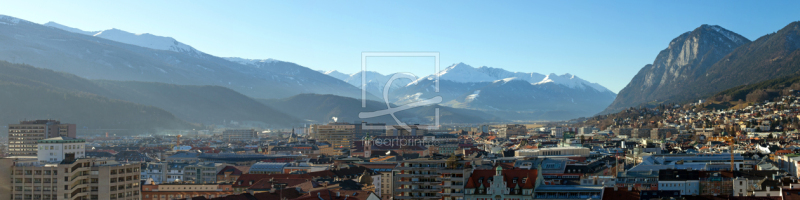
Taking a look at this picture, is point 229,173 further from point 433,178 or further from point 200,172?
point 433,178

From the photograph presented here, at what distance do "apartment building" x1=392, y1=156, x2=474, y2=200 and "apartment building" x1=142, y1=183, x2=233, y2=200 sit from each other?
16202 mm

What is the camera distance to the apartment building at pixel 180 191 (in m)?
65.6

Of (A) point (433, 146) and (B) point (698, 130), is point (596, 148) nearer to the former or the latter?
(A) point (433, 146)

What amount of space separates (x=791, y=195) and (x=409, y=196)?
2212 centimetres

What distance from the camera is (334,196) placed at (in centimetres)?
5612

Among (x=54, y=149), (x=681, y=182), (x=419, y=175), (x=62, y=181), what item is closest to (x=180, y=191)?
(x=54, y=149)

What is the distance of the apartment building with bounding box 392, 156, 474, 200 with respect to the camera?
173ft

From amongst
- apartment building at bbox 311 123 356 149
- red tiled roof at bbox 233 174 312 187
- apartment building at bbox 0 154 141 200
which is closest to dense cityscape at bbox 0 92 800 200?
apartment building at bbox 0 154 141 200

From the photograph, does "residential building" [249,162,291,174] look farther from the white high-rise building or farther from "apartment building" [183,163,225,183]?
the white high-rise building

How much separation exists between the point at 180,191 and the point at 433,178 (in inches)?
867

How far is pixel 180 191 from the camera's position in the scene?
217ft

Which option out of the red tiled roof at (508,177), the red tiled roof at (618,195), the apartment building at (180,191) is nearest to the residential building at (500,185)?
the red tiled roof at (508,177)

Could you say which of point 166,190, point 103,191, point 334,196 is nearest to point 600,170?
point 334,196

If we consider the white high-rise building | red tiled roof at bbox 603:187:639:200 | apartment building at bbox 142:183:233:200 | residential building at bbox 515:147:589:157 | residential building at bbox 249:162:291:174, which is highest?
the white high-rise building
